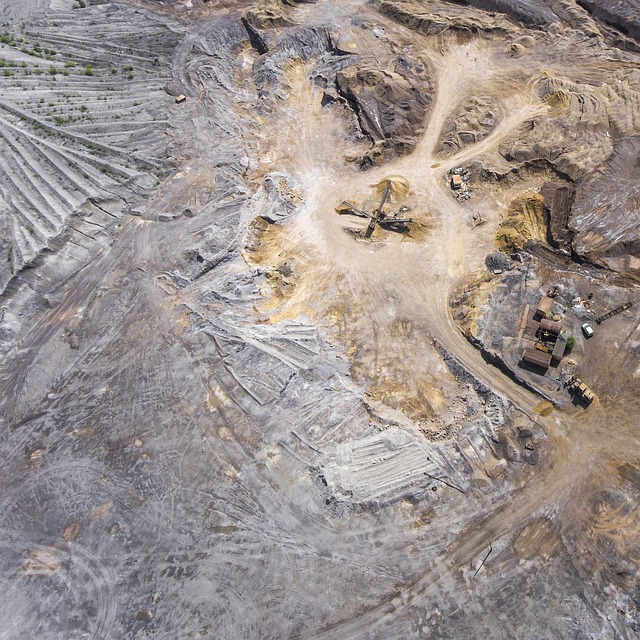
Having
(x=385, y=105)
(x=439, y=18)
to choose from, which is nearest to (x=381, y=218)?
(x=385, y=105)

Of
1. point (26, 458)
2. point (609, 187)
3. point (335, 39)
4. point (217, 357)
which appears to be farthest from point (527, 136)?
point (26, 458)

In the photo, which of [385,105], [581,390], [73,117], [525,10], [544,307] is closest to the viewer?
[581,390]

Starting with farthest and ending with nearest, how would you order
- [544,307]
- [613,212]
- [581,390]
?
[613,212]
[544,307]
[581,390]

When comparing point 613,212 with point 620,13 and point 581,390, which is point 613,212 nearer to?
point 581,390

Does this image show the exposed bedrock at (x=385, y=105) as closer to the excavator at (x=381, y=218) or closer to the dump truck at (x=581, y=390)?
the excavator at (x=381, y=218)

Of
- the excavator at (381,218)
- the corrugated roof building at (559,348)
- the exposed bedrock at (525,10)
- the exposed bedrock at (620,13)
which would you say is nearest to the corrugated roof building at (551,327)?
the corrugated roof building at (559,348)

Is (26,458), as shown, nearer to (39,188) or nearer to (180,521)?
(180,521)

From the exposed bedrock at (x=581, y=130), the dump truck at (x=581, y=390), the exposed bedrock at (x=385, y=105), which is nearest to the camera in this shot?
the dump truck at (x=581, y=390)
